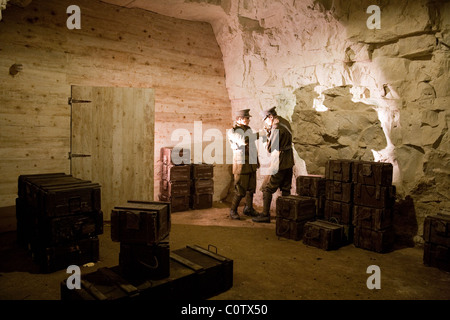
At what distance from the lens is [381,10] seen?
5.66m

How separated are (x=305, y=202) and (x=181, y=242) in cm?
218

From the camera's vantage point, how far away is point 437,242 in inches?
181

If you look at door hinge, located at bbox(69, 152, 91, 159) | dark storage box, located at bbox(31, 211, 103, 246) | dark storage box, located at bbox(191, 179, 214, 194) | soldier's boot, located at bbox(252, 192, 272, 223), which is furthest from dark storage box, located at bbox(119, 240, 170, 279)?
dark storage box, located at bbox(191, 179, 214, 194)

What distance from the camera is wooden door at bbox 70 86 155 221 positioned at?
6348 millimetres

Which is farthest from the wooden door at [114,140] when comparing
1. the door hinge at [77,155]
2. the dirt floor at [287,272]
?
the dirt floor at [287,272]

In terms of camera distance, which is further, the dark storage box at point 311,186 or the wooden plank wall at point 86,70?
the dark storage box at point 311,186

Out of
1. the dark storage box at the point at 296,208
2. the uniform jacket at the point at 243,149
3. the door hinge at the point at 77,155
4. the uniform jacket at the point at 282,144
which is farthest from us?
the uniform jacket at the point at 243,149

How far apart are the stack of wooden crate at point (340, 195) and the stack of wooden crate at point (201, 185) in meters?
3.02

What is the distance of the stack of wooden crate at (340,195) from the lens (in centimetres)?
561

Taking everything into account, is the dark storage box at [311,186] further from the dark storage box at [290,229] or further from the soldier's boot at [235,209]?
the soldier's boot at [235,209]

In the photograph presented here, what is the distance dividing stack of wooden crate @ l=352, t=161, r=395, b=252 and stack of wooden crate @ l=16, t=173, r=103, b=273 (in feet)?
12.8
